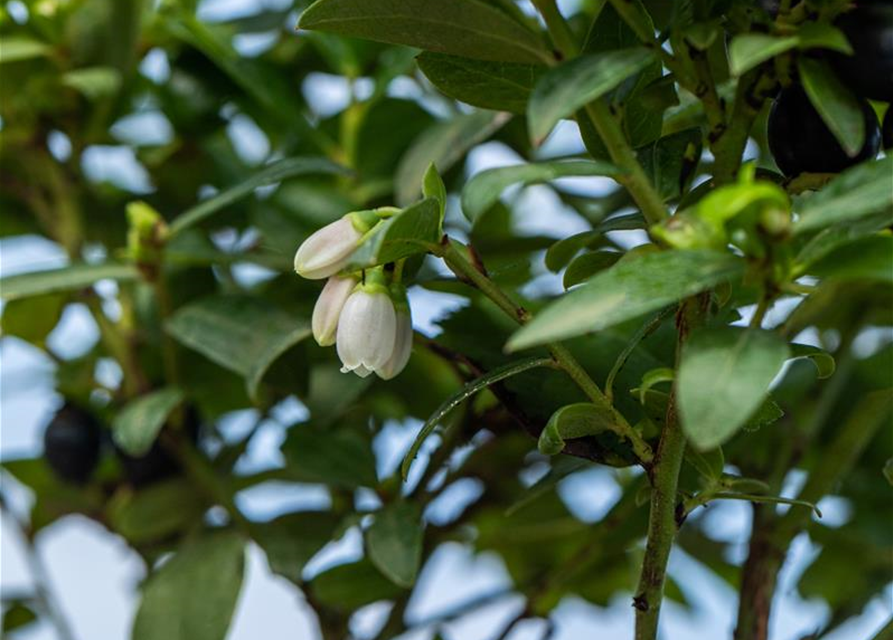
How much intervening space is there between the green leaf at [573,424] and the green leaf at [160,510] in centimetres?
43

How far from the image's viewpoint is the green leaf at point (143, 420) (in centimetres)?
69

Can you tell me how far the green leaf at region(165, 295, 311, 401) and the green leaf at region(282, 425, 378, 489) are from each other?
52 millimetres

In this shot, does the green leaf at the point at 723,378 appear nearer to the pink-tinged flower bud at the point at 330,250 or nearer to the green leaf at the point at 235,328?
the pink-tinged flower bud at the point at 330,250

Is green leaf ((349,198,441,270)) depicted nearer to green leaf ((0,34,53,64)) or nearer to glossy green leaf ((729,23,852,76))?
glossy green leaf ((729,23,852,76))

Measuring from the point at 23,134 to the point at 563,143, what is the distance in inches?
16.2

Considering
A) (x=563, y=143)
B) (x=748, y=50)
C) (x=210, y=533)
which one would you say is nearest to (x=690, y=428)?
(x=748, y=50)

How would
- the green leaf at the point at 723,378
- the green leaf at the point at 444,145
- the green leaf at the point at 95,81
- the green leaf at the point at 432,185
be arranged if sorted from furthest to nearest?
the green leaf at the point at 95,81
the green leaf at the point at 444,145
the green leaf at the point at 432,185
the green leaf at the point at 723,378

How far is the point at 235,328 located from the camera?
69cm

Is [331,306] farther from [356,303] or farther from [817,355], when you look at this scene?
[817,355]

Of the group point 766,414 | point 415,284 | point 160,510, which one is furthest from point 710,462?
point 160,510

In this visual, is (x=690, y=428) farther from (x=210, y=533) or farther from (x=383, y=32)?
(x=210, y=533)

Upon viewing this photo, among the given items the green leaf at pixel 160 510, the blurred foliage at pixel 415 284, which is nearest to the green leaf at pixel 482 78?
the blurred foliage at pixel 415 284

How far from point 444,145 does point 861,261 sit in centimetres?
36

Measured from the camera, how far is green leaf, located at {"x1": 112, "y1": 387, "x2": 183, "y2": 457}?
69cm
